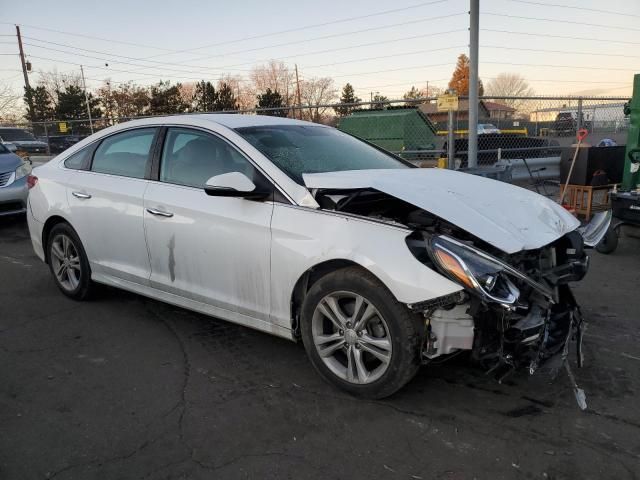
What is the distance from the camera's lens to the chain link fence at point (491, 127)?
10.3 m

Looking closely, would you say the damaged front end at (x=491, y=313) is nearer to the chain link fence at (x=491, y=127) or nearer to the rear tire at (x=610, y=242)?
the rear tire at (x=610, y=242)

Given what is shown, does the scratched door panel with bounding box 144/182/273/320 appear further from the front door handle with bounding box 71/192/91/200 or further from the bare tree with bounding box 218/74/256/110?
the bare tree with bounding box 218/74/256/110

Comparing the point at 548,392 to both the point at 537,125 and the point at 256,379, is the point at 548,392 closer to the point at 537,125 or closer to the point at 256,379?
the point at 256,379

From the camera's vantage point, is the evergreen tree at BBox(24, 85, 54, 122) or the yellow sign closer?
the yellow sign

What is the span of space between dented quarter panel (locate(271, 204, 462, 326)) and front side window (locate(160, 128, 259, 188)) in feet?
1.89

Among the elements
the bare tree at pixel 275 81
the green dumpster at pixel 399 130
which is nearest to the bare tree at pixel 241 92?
the bare tree at pixel 275 81

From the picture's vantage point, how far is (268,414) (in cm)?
294

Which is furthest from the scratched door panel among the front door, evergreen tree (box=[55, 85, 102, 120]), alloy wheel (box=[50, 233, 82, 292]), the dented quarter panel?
evergreen tree (box=[55, 85, 102, 120])

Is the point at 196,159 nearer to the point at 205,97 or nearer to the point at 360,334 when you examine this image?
the point at 360,334

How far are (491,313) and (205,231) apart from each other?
1.91m

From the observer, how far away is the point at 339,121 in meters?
15.7

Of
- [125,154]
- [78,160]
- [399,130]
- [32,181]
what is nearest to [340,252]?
Answer: [125,154]

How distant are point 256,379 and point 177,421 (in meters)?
0.61

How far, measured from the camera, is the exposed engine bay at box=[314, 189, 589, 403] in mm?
2637
